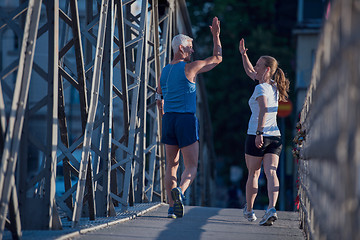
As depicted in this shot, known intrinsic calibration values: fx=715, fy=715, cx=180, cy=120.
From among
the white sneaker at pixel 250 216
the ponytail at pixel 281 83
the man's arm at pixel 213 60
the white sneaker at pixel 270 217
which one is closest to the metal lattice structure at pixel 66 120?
the man's arm at pixel 213 60

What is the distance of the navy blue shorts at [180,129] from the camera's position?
22.9ft

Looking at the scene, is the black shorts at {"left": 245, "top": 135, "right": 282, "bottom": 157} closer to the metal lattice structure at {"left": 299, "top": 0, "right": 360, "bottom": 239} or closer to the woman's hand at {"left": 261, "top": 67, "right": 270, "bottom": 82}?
the woman's hand at {"left": 261, "top": 67, "right": 270, "bottom": 82}

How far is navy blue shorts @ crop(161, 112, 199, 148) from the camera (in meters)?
6.96

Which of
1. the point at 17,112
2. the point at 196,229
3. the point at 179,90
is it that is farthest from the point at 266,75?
the point at 17,112

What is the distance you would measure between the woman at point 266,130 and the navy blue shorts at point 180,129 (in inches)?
21.7

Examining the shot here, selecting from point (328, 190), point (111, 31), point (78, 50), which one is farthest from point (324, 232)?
point (111, 31)

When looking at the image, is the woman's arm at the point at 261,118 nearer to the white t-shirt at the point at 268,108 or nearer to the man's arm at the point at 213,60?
the white t-shirt at the point at 268,108

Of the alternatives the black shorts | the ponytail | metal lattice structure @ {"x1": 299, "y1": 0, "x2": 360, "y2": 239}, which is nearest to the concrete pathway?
the black shorts

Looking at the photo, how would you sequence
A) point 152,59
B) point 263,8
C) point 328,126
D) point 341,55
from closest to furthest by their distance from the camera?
point 341,55 → point 328,126 → point 152,59 → point 263,8

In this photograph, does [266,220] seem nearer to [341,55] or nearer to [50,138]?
[50,138]

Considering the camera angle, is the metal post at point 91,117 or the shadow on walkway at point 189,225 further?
the metal post at point 91,117

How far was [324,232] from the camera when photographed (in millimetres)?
3389

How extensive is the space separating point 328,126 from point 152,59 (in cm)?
747

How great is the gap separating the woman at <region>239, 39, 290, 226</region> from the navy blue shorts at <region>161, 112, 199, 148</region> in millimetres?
550
